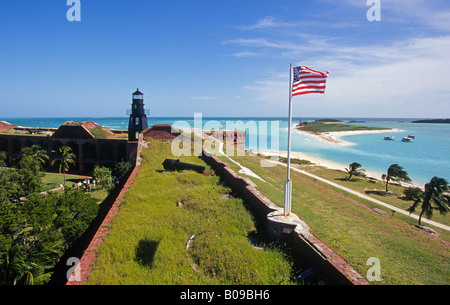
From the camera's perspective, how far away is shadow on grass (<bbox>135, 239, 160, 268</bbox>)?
6623 mm

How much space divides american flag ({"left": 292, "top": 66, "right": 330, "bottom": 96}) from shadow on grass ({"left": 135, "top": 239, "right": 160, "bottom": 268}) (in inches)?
237

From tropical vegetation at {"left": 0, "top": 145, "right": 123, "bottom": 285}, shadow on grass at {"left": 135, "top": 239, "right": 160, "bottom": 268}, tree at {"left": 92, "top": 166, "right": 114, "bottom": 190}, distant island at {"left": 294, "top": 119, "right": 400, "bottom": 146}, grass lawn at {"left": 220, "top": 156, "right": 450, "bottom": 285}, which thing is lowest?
tree at {"left": 92, "top": 166, "right": 114, "bottom": 190}

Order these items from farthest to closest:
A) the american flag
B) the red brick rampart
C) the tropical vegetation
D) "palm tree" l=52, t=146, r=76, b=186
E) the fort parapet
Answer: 1. the fort parapet
2. "palm tree" l=52, t=146, r=76, b=186
3. the tropical vegetation
4. the american flag
5. the red brick rampart

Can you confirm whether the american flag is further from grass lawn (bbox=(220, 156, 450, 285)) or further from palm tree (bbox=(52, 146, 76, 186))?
palm tree (bbox=(52, 146, 76, 186))

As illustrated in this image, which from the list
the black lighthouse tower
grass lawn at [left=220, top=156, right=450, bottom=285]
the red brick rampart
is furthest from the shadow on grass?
the black lighthouse tower

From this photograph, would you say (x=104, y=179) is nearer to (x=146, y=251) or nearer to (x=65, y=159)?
(x=65, y=159)

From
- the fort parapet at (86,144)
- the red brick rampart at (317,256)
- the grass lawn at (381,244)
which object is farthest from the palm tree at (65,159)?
the grass lawn at (381,244)

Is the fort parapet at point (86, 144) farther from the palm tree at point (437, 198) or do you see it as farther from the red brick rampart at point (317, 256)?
the palm tree at point (437, 198)

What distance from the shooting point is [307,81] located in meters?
6.92

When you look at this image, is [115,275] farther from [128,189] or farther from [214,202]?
[128,189]

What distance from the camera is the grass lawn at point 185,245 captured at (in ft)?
19.2

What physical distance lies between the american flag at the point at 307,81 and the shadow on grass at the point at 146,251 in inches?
237

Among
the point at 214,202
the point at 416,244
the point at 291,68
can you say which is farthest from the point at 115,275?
the point at 416,244

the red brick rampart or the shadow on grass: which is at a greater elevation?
the red brick rampart
